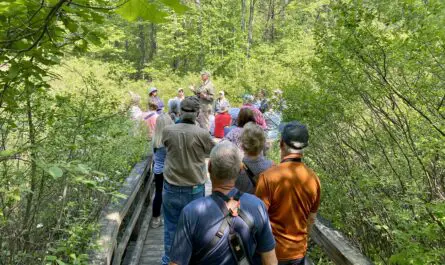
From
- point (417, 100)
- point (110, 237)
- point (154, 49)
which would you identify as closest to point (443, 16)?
point (417, 100)

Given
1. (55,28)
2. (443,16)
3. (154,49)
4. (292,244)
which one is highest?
(443,16)

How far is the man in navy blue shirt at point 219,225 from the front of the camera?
222 centimetres

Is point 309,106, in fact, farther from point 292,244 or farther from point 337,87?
point 292,244

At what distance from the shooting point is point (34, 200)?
371cm

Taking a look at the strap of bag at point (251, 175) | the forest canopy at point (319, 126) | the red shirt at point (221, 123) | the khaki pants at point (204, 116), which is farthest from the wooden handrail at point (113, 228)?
the khaki pants at point (204, 116)

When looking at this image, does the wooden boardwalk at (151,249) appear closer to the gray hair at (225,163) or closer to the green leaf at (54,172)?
the gray hair at (225,163)

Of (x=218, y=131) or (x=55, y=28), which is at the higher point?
(x=55, y=28)

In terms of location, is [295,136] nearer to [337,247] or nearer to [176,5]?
[337,247]

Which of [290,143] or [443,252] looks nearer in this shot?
[443,252]

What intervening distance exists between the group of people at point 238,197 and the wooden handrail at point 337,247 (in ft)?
1.19

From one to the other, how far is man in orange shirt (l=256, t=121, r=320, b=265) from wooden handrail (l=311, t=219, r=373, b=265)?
1.36 feet

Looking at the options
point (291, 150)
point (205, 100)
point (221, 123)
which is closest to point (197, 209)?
point (291, 150)

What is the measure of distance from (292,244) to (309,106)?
141 inches

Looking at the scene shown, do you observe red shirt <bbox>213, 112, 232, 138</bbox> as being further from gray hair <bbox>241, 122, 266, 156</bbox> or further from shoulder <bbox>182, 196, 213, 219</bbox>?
shoulder <bbox>182, 196, 213, 219</bbox>
